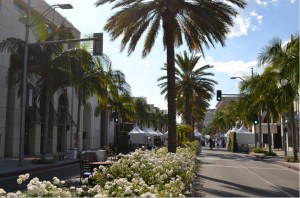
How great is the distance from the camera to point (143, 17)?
19719mm

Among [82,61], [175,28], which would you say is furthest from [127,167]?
[82,61]

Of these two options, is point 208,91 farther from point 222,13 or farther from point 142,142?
point 222,13

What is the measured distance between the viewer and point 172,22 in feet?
62.4

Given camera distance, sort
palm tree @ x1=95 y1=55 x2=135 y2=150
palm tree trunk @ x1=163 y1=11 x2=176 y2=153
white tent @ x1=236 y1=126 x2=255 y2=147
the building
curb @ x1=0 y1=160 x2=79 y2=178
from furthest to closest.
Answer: white tent @ x1=236 y1=126 x2=255 y2=147 < palm tree @ x1=95 y1=55 x2=135 y2=150 < the building < curb @ x1=0 y1=160 x2=79 y2=178 < palm tree trunk @ x1=163 y1=11 x2=176 y2=153

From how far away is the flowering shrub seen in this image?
5121 millimetres

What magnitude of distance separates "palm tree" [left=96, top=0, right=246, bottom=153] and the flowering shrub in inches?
355

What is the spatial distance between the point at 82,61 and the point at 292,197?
1801 centimetres

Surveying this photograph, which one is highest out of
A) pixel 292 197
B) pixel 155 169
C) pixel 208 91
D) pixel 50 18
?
pixel 50 18

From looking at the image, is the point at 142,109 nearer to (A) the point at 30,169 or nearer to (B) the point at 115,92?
(B) the point at 115,92

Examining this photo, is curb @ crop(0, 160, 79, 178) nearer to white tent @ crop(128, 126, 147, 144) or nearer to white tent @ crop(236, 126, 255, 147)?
white tent @ crop(128, 126, 147, 144)

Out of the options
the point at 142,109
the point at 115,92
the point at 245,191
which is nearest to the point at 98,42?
the point at 245,191

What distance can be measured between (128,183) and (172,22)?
1412 centimetres

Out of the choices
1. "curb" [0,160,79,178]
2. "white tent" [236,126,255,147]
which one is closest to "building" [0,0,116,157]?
"curb" [0,160,79,178]

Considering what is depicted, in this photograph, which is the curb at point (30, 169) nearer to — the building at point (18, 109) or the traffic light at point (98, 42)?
the building at point (18, 109)
